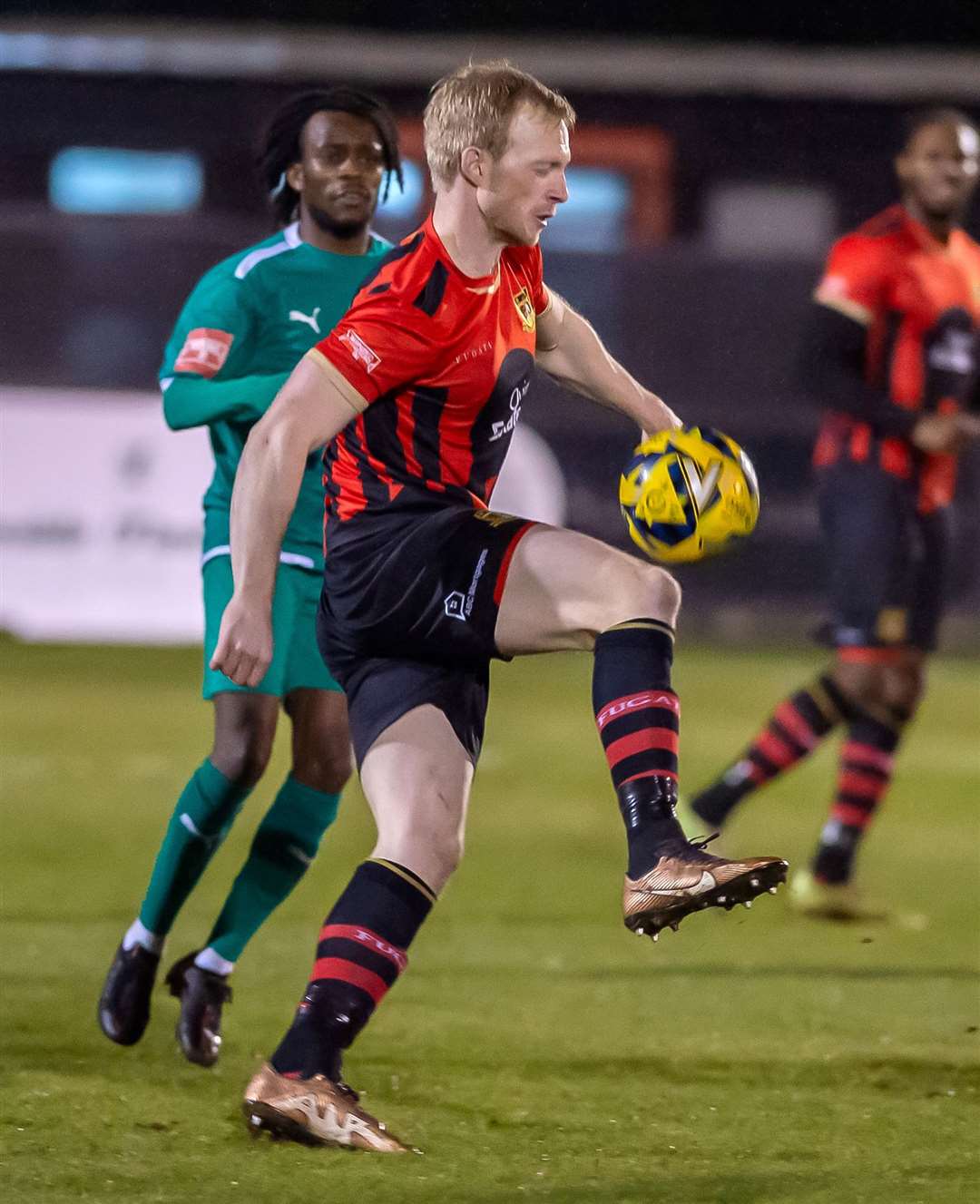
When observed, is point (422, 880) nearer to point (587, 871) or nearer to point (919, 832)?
point (587, 871)

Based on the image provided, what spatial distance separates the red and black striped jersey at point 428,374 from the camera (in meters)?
3.65

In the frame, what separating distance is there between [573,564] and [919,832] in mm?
4675

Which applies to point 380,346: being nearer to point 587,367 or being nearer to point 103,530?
point 587,367

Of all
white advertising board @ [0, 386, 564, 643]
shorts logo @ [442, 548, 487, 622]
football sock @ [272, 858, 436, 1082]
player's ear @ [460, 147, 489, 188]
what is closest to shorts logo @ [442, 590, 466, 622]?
shorts logo @ [442, 548, 487, 622]

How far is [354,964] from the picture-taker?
3.70 meters

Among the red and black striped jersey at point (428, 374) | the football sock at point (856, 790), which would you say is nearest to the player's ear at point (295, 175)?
the red and black striped jersey at point (428, 374)

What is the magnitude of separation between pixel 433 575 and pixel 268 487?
0.35m

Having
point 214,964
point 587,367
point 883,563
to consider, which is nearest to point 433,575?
point 587,367

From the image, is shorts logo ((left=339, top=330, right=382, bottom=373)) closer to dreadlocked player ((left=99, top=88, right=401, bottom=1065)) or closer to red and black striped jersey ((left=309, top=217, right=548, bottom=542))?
red and black striped jersey ((left=309, top=217, right=548, bottom=542))

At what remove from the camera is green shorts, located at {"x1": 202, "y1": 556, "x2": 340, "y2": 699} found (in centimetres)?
→ 461

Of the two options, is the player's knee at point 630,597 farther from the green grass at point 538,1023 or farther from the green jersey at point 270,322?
the green jersey at point 270,322

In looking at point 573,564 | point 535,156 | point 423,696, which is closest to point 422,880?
point 423,696

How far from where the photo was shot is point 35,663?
12.0 meters

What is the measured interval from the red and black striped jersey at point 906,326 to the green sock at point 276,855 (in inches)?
109
